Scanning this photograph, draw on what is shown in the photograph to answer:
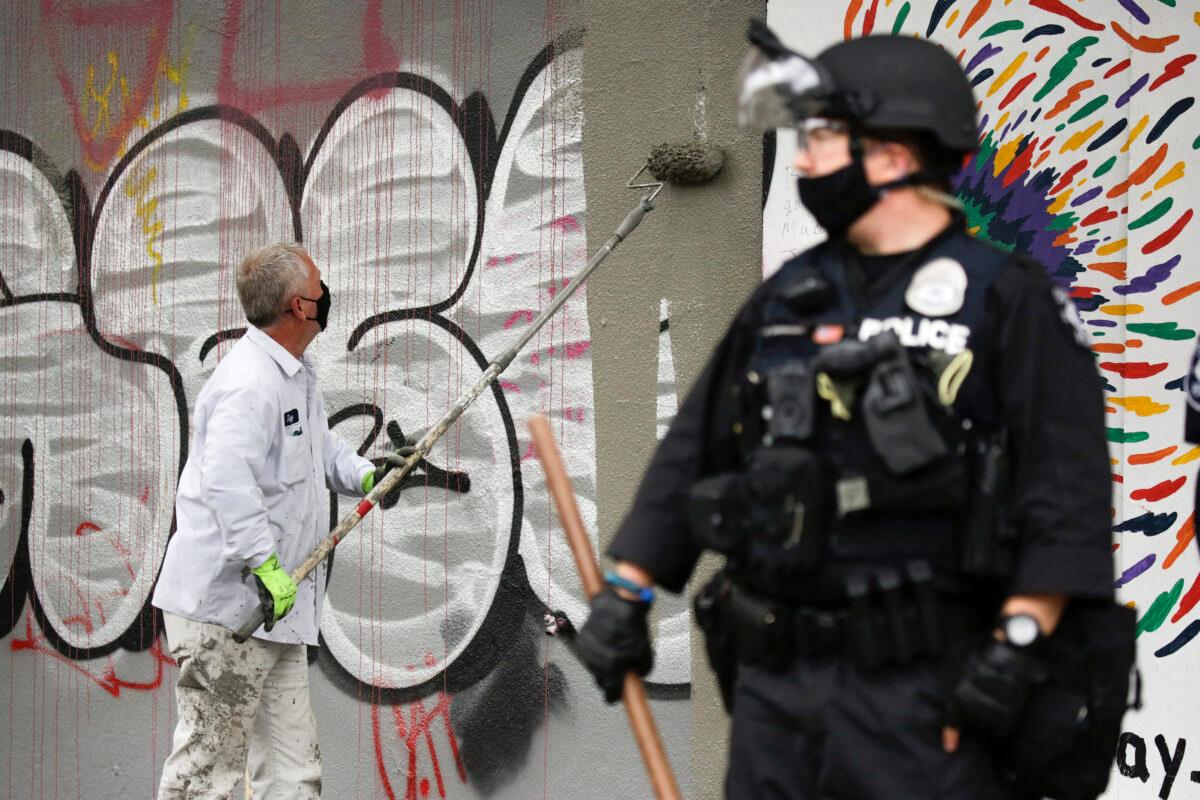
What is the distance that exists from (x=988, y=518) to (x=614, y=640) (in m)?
0.67

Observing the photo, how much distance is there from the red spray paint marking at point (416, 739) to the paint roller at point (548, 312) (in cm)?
95

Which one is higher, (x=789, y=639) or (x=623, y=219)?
(x=623, y=219)

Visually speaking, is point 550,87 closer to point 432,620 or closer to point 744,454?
point 432,620

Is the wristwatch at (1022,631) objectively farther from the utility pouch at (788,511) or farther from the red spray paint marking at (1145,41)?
the red spray paint marking at (1145,41)

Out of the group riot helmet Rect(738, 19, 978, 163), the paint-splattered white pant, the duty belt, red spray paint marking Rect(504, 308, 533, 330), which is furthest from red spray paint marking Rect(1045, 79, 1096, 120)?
the paint-splattered white pant

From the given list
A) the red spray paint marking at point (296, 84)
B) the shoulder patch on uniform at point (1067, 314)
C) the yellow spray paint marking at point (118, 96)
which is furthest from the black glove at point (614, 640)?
the yellow spray paint marking at point (118, 96)

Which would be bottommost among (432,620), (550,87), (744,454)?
(432,620)

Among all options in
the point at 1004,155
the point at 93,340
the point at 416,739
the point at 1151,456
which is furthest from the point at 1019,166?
the point at 93,340

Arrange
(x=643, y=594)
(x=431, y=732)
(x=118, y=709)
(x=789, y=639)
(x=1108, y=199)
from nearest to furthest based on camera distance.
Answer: (x=789, y=639)
(x=643, y=594)
(x=1108, y=199)
(x=431, y=732)
(x=118, y=709)

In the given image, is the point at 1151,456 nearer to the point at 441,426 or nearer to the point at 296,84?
the point at 441,426

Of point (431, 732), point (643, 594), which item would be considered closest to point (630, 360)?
point (431, 732)

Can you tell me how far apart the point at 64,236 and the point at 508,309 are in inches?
85.7

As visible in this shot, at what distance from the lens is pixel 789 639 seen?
246 centimetres

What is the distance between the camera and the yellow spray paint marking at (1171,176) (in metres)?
4.27
